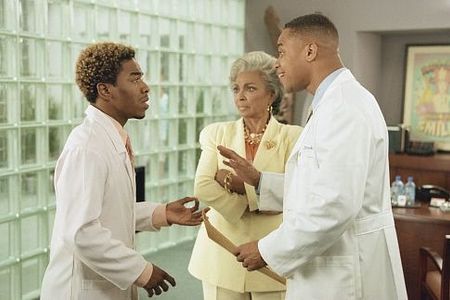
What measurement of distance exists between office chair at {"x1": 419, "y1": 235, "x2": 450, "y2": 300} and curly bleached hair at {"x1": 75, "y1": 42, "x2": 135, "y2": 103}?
1.59 m

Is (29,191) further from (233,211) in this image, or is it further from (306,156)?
(306,156)

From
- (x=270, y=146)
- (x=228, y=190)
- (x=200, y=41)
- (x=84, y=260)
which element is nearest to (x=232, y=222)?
(x=228, y=190)

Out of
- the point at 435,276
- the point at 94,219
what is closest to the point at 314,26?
the point at 94,219

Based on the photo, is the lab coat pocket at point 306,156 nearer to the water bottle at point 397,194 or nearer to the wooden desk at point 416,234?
the wooden desk at point 416,234

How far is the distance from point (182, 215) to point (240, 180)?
257 millimetres

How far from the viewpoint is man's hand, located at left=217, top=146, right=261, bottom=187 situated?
79.1 inches

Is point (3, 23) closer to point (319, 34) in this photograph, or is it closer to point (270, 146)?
point (270, 146)

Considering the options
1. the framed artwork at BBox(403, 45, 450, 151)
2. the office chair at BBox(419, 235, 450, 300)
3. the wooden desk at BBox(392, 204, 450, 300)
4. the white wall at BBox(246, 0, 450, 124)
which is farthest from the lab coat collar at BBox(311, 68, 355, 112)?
the framed artwork at BBox(403, 45, 450, 151)

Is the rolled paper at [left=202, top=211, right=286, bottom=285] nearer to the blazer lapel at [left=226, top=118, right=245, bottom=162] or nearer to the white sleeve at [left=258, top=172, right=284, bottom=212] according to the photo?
the white sleeve at [left=258, top=172, right=284, bottom=212]

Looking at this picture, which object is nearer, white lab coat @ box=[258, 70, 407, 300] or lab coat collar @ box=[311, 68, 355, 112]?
white lab coat @ box=[258, 70, 407, 300]

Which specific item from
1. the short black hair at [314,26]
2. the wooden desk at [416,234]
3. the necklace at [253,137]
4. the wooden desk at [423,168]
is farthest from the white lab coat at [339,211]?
the wooden desk at [423,168]

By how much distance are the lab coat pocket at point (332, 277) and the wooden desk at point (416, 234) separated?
1.95m

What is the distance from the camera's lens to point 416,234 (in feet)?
11.2

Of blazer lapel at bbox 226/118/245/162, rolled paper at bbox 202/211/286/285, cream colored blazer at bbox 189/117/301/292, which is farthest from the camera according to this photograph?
blazer lapel at bbox 226/118/245/162
